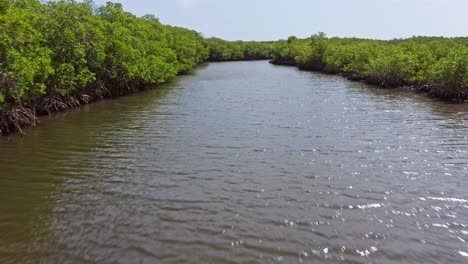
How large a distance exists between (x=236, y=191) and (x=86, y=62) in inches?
715

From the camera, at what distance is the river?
23.8ft

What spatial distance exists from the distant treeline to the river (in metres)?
2.65

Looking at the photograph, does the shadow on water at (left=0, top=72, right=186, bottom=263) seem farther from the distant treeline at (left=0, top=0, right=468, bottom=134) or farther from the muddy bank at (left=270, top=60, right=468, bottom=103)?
the muddy bank at (left=270, top=60, right=468, bottom=103)

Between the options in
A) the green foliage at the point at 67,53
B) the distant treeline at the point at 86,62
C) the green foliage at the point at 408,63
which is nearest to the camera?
the green foliage at the point at 67,53

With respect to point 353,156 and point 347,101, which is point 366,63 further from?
point 353,156

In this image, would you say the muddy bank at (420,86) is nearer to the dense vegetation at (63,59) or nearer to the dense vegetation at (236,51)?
the dense vegetation at (63,59)

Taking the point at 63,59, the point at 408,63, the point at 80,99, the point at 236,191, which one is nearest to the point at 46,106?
the point at 63,59

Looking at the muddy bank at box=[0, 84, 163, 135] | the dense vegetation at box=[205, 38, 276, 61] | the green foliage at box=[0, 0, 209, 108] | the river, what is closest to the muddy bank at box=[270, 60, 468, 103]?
the river

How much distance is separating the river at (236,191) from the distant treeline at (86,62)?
104 inches

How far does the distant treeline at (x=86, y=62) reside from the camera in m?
16.2

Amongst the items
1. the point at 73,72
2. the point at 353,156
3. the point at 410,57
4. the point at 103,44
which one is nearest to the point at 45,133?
the point at 73,72

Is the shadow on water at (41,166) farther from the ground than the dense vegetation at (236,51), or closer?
closer

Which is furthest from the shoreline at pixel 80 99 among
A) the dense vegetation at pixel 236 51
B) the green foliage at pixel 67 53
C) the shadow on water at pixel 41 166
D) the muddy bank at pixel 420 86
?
the dense vegetation at pixel 236 51

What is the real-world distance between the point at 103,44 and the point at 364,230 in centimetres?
2498
